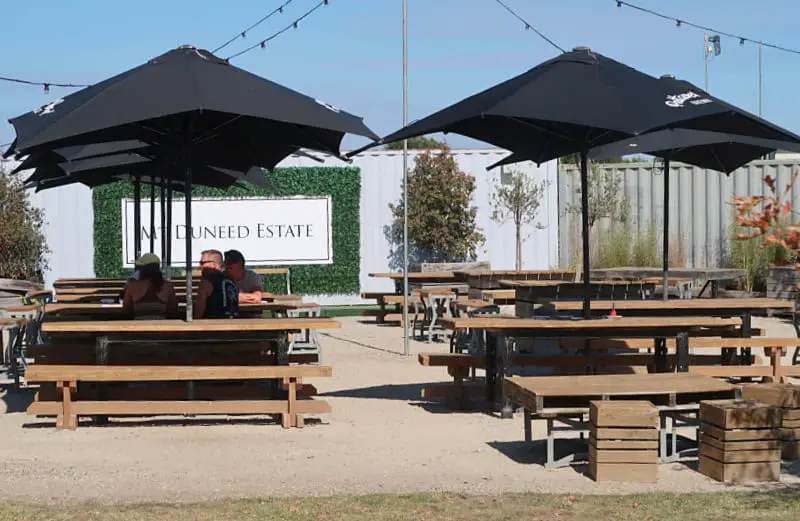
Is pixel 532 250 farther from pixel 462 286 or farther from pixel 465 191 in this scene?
pixel 462 286

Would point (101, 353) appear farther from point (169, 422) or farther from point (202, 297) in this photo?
point (202, 297)

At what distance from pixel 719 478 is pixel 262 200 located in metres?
17.5

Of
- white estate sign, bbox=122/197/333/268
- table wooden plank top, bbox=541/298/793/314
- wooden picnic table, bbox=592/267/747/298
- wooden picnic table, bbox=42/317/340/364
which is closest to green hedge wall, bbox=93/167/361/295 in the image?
white estate sign, bbox=122/197/333/268

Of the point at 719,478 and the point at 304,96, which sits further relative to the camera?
the point at 304,96

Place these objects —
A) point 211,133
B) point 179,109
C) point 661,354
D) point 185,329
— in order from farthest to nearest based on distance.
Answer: point 661,354, point 211,133, point 185,329, point 179,109

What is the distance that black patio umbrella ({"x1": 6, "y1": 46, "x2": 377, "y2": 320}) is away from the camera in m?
8.26

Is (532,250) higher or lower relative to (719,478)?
higher

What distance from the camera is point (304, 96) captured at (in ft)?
30.6

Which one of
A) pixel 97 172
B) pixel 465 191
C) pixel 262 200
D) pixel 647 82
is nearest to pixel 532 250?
pixel 465 191

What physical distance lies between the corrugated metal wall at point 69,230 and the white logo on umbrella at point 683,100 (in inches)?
645

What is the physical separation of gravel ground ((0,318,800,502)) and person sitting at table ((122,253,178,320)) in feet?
3.30

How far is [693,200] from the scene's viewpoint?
77.7 feet

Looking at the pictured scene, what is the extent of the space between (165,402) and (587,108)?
379cm

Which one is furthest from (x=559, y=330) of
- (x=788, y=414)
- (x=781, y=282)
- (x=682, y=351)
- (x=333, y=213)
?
(x=333, y=213)
